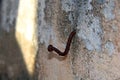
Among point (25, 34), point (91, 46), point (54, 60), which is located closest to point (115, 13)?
point (91, 46)

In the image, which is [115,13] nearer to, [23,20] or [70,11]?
[70,11]

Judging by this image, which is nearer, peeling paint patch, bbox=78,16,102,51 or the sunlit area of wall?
peeling paint patch, bbox=78,16,102,51

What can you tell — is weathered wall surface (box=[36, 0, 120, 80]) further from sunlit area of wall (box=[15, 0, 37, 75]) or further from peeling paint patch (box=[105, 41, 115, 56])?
sunlit area of wall (box=[15, 0, 37, 75])

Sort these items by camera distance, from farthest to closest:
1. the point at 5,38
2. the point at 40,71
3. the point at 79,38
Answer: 1. the point at 5,38
2. the point at 40,71
3. the point at 79,38

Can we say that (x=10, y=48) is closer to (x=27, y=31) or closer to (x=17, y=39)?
(x=17, y=39)

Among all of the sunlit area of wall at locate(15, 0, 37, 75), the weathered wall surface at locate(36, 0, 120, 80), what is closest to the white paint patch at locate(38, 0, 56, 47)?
the weathered wall surface at locate(36, 0, 120, 80)

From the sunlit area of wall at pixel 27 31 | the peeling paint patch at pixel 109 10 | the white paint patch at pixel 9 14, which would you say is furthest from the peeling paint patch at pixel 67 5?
the white paint patch at pixel 9 14
